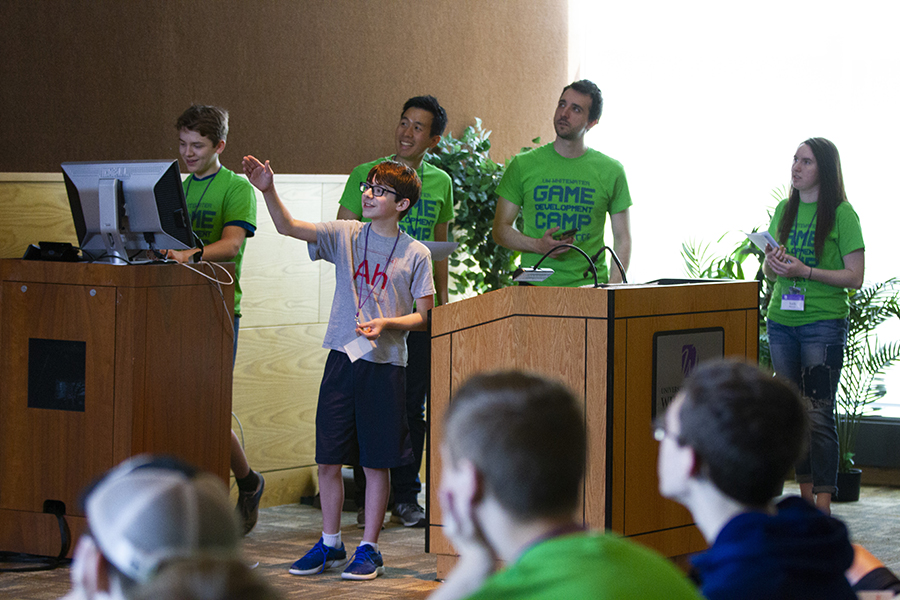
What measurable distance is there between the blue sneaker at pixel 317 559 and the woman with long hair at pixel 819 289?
77.2 inches

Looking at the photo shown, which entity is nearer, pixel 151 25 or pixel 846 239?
pixel 846 239

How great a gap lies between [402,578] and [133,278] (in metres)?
1.34

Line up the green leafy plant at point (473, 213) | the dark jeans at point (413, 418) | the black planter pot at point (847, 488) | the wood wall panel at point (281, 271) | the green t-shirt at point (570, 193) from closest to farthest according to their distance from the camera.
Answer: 1. the green t-shirt at point (570, 193)
2. the dark jeans at point (413, 418)
3. the wood wall panel at point (281, 271)
4. the black planter pot at point (847, 488)
5. the green leafy plant at point (473, 213)

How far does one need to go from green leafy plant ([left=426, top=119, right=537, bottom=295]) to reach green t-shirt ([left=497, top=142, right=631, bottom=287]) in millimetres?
1095

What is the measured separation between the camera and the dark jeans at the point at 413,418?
15.0ft

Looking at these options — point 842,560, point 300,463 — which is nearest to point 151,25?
point 300,463

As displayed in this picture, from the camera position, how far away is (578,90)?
436 cm

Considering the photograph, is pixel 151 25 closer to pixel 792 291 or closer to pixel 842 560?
pixel 792 291

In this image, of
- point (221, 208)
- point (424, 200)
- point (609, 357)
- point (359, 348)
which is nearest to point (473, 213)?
point (424, 200)

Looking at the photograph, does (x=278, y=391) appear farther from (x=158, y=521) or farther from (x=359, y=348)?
(x=158, y=521)

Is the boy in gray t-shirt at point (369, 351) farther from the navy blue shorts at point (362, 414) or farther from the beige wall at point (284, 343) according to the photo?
the beige wall at point (284, 343)

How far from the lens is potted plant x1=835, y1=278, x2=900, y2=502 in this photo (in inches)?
211

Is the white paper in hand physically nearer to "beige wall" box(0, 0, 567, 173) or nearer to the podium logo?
the podium logo

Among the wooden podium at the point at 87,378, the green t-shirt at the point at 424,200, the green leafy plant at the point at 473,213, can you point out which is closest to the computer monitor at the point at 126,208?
the wooden podium at the point at 87,378
